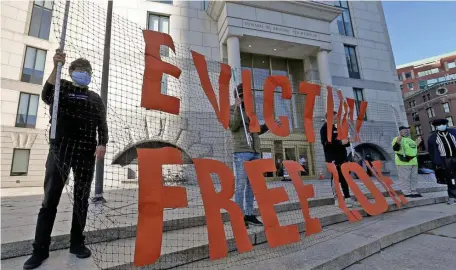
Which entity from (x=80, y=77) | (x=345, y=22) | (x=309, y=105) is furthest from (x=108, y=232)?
(x=345, y=22)

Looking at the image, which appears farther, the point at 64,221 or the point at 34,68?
the point at 34,68

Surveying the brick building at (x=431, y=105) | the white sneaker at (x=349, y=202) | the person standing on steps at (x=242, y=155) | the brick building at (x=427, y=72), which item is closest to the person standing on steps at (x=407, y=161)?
the white sneaker at (x=349, y=202)

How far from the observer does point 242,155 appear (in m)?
2.91

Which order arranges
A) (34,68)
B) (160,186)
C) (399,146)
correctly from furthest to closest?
1. (34,68)
2. (399,146)
3. (160,186)

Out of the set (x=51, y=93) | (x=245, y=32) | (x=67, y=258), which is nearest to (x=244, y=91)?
(x=51, y=93)

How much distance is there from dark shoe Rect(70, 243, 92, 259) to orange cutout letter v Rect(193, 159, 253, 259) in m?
1.04

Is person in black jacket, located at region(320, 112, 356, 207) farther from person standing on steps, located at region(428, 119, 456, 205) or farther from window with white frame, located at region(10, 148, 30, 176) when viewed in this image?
window with white frame, located at region(10, 148, 30, 176)

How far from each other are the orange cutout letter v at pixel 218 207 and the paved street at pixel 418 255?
1.05 m

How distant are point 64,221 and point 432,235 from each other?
180 inches

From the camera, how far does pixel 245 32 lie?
10.4 meters

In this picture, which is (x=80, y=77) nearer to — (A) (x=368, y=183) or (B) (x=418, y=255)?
(B) (x=418, y=255)

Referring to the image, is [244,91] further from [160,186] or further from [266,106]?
[160,186]

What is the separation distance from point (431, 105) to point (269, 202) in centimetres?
5503

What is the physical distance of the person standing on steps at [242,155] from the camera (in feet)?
9.27
